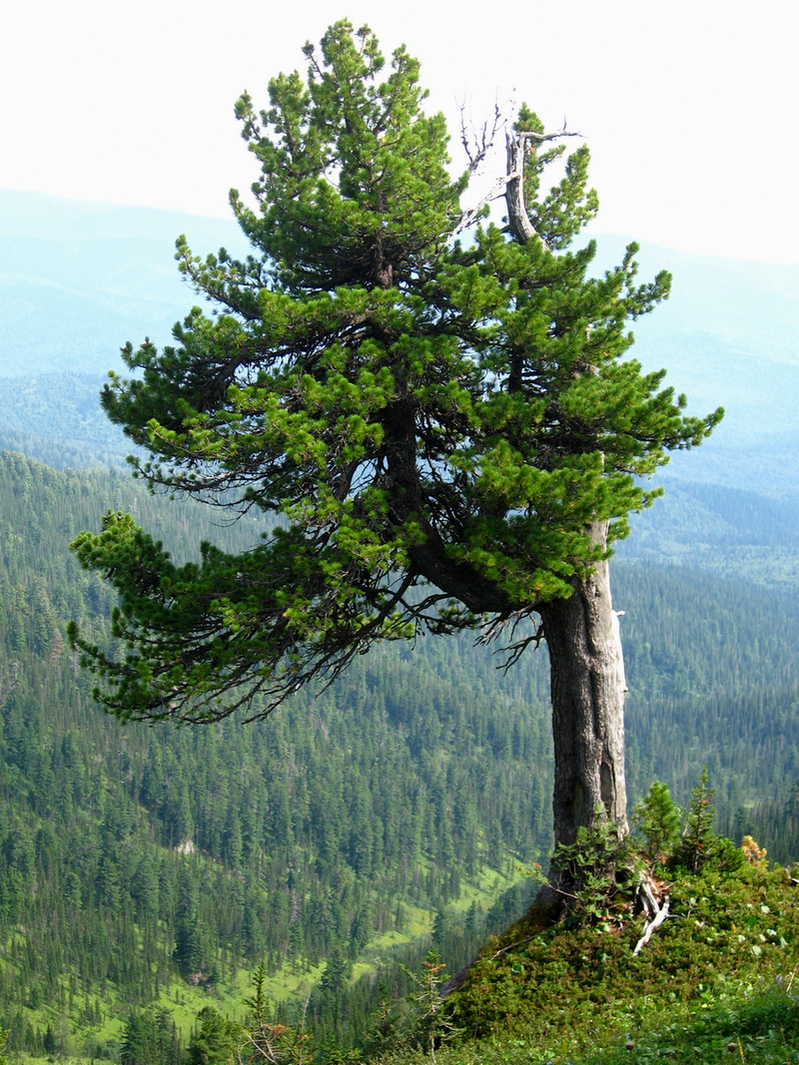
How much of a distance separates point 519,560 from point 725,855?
506cm

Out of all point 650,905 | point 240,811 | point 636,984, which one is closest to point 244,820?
point 240,811

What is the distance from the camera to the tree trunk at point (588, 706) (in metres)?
13.0

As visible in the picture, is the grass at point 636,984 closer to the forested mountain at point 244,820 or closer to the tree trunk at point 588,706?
the tree trunk at point 588,706

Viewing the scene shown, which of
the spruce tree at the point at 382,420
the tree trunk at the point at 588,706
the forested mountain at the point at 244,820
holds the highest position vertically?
the spruce tree at the point at 382,420

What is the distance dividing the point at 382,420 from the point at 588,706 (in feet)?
15.2

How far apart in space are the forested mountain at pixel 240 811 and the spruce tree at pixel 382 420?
83063 millimetres

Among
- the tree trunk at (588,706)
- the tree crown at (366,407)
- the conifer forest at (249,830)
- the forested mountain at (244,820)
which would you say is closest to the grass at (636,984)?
the tree trunk at (588,706)

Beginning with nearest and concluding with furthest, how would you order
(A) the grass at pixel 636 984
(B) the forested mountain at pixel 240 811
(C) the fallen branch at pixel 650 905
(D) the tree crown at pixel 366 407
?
(A) the grass at pixel 636 984 < (D) the tree crown at pixel 366 407 < (C) the fallen branch at pixel 650 905 < (B) the forested mountain at pixel 240 811

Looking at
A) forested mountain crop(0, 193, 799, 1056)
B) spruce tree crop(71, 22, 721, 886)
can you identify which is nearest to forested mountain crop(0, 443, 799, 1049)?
forested mountain crop(0, 193, 799, 1056)

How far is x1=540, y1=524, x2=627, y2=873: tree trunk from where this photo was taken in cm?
1304

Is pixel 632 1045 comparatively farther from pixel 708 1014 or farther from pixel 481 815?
pixel 481 815

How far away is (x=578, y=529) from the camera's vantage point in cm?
1191

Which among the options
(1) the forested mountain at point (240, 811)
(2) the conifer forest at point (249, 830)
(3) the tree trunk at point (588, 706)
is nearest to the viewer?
(3) the tree trunk at point (588, 706)

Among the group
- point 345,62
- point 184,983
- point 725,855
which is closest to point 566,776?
point 725,855
